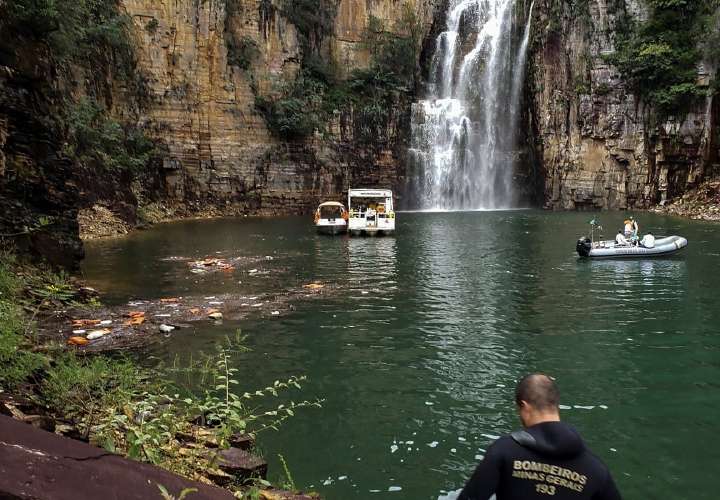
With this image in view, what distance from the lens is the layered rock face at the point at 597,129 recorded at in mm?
44125

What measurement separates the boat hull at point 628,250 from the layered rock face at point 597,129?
26.4 m

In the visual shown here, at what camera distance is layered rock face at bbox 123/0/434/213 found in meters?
43.1

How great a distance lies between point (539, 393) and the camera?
3.10 metres

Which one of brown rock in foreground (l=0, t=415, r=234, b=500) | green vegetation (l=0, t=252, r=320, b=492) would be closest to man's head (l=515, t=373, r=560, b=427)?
brown rock in foreground (l=0, t=415, r=234, b=500)

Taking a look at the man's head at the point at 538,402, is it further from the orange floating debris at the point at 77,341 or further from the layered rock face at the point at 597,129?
the layered rock face at the point at 597,129

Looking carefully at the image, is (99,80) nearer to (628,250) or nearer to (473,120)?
(473,120)

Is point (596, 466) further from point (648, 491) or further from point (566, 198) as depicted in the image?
point (566, 198)

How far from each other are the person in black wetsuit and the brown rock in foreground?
1777 millimetres

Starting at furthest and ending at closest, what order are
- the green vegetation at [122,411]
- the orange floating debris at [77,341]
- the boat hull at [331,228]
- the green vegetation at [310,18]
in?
1. the green vegetation at [310,18]
2. the boat hull at [331,228]
3. the orange floating debris at [77,341]
4. the green vegetation at [122,411]

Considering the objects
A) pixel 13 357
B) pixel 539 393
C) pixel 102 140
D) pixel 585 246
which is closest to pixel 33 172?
pixel 13 357

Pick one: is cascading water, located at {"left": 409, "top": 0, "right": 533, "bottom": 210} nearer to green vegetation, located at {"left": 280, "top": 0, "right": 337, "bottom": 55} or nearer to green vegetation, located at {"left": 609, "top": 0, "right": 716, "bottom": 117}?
green vegetation, located at {"left": 609, "top": 0, "right": 716, "bottom": 117}

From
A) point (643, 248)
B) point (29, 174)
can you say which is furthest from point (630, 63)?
point (29, 174)

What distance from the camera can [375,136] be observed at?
5097 centimetres

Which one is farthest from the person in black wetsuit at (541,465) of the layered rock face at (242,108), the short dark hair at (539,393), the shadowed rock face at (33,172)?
the layered rock face at (242,108)
